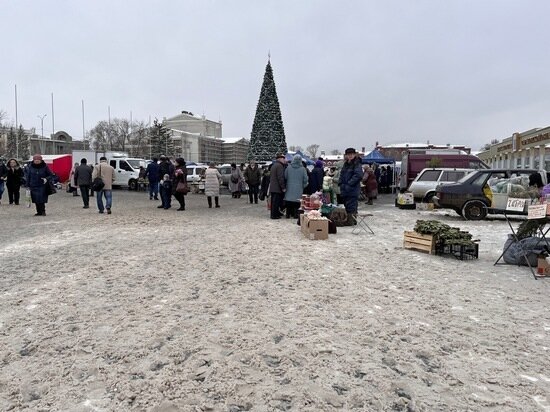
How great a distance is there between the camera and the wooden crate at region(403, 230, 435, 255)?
26.3 feet

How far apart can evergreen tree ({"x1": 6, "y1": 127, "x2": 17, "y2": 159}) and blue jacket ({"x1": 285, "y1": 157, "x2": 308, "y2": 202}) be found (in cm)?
8905

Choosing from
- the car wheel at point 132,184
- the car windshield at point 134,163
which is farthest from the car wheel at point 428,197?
the car windshield at point 134,163

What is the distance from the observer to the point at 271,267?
671cm

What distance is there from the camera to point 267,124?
1467 inches

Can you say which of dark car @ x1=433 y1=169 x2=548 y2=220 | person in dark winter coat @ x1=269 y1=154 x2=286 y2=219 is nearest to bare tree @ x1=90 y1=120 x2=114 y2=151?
person in dark winter coat @ x1=269 y1=154 x2=286 y2=219

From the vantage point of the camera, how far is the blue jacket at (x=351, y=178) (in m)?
10.6

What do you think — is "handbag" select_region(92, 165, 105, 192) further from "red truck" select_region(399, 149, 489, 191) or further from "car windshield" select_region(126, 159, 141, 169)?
"car windshield" select_region(126, 159, 141, 169)

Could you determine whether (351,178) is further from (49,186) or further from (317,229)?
(49,186)

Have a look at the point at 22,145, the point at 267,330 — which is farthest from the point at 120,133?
the point at 267,330

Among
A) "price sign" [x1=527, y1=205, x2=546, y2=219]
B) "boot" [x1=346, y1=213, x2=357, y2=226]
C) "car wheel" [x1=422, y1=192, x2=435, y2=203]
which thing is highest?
"price sign" [x1=527, y1=205, x2=546, y2=219]

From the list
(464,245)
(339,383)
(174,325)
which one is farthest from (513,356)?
(464,245)

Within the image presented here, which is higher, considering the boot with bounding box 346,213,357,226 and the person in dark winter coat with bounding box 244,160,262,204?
the person in dark winter coat with bounding box 244,160,262,204

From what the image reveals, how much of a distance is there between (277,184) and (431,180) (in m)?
7.74

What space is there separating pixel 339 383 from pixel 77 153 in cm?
3174
